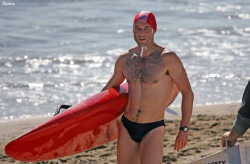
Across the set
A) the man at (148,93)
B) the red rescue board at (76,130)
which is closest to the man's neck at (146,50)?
the man at (148,93)

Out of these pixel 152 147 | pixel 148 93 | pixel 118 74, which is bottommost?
pixel 152 147

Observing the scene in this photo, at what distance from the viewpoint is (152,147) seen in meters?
4.65

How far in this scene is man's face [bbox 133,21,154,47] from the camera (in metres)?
4.72

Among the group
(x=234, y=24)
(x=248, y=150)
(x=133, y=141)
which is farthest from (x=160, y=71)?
(x=234, y=24)

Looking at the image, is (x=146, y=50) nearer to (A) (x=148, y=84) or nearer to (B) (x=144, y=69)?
(B) (x=144, y=69)

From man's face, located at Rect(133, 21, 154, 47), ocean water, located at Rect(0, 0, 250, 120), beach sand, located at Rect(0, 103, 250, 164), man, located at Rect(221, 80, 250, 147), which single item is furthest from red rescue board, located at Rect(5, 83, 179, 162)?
ocean water, located at Rect(0, 0, 250, 120)

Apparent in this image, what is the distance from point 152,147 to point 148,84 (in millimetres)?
581

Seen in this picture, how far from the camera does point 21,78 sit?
1184cm

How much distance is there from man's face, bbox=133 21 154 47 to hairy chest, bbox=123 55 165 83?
17cm

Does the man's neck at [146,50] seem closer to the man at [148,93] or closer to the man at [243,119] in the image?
the man at [148,93]

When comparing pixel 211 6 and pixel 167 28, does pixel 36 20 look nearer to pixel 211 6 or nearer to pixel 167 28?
pixel 167 28

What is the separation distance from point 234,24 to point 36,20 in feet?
23.1

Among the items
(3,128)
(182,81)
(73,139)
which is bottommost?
(3,128)

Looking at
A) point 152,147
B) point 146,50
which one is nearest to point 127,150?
point 152,147
